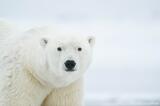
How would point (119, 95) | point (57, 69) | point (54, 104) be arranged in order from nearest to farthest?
point (57, 69), point (54, 104), point (119, 95)

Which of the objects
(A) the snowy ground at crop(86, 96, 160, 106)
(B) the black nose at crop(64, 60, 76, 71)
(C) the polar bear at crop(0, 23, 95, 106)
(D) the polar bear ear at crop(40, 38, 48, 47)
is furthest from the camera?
(A) the snowy ground at crop(86, 96, 160, 106)

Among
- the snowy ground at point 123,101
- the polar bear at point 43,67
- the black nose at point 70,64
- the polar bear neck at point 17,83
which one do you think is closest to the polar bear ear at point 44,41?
the polar bear at point 43,67

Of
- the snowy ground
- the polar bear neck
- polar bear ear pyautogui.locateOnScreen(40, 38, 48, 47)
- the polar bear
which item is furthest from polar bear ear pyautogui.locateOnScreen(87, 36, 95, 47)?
the snowy ground

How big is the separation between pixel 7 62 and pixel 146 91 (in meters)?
6.78

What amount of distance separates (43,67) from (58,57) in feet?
0.75

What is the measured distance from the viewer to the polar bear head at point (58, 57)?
6375mm

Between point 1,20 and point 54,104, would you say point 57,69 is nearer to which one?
point 54,104

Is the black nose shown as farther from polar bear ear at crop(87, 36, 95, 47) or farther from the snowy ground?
the snowy ground

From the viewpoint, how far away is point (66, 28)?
6754 millimetres

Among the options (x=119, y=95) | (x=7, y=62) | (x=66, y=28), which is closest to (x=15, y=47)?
(x=7, y=62)

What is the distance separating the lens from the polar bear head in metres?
6.38

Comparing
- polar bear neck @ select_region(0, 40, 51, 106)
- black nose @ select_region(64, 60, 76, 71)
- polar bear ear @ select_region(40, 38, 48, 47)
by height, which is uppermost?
polar bear ear @ select_region(40, 38, 48, 47)

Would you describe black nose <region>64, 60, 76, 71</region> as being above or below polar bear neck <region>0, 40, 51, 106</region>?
above

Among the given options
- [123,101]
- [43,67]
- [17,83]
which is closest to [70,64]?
[43,67]
